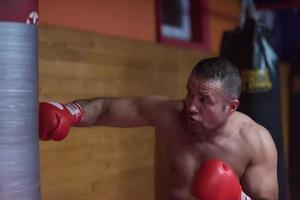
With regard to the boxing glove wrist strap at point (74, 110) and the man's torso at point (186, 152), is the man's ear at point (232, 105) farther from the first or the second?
the boxing glove wrist strap at point (74, 110)

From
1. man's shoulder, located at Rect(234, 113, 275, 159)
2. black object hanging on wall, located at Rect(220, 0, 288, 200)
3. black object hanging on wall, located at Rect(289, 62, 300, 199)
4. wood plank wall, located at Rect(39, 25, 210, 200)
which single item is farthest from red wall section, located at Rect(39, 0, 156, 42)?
black object hanging on wall, located at Rect(289, 62, 300, 199)

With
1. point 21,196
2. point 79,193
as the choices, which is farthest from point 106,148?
point 21,196

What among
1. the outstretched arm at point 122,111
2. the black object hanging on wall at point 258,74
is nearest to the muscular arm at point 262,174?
the outstretched arm at point 122,111

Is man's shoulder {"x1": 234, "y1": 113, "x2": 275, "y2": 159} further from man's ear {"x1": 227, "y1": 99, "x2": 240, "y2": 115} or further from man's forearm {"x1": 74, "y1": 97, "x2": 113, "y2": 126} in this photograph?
man's forearm {"x1": 74, "y1": 97, "x2": 113, "y2": 126}

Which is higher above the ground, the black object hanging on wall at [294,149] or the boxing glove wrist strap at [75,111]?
the boxing glove wrist strap at [75,111]

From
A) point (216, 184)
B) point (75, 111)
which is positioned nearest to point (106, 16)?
point (75, 111)

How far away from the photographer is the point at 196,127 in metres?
1.55

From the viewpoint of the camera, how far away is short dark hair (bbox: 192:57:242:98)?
1.48 m

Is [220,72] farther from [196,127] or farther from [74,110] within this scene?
[74,110]

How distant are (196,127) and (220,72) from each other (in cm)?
19

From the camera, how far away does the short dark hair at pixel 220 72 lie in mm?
1479

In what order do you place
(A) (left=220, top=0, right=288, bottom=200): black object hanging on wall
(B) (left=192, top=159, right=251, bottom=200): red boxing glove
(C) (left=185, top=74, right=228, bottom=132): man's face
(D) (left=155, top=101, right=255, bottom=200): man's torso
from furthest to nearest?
(A) (left=220, top=0, right=288, bottom=200): black object hanging on wall → (D) (left=155, top=101, right=255, bottom=200): man's torso → (C) (left=185, top=74, right=228, bottom=132): man's face → (B) (left=192, top=159, right=251, bottom=200): red boxing glove

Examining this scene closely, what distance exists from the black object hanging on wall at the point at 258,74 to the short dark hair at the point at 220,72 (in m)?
0.81

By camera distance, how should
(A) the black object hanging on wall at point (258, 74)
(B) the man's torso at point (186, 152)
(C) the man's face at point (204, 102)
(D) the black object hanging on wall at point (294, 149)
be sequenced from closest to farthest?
(C) the man's face at point (204, 102) < (B) the man's torso at point (186, 152) < (A) the black object hanging on wall at point (258, 74) < (D) the black object hanging on wall at point (294, 149)
